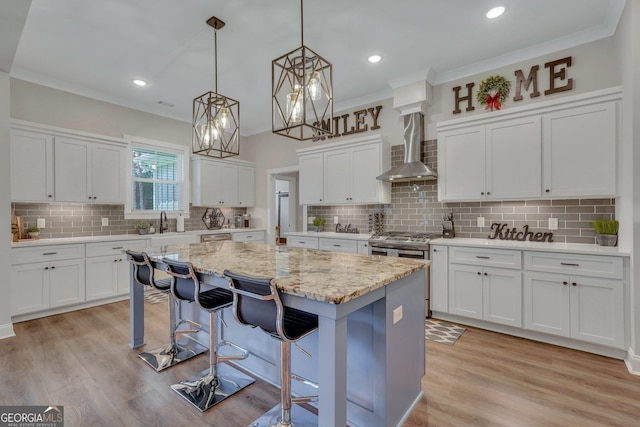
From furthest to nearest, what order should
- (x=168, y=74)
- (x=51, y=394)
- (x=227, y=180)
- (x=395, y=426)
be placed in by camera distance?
(x=227, y=180)
(x=168, y=74)
(x=51, y=394)
(x=395, y=426)

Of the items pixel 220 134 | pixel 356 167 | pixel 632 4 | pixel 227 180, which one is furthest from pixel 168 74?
pixel 632 4

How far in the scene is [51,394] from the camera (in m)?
2.13

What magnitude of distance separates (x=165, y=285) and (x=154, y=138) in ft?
11.7

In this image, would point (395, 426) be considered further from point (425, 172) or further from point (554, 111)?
point (554, 111)

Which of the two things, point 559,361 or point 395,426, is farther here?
point 559,361

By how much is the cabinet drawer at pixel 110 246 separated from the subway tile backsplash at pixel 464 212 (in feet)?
9.83

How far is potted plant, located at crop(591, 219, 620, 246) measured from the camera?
2781 mm

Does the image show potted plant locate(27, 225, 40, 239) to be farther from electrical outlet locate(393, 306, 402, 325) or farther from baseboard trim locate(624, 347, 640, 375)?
baseboard trim locate(624, 347, 640, 375)

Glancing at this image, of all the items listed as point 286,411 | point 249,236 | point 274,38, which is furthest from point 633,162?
point 249,236

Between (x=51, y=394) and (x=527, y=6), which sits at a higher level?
(x=527, y=6)

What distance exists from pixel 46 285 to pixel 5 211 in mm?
1039

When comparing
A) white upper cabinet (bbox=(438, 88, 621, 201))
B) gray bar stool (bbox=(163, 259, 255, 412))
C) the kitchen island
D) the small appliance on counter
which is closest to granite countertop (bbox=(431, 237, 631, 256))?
the small appliance on counter

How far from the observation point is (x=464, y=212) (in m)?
3.84

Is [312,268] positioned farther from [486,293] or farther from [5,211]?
[5,211]
